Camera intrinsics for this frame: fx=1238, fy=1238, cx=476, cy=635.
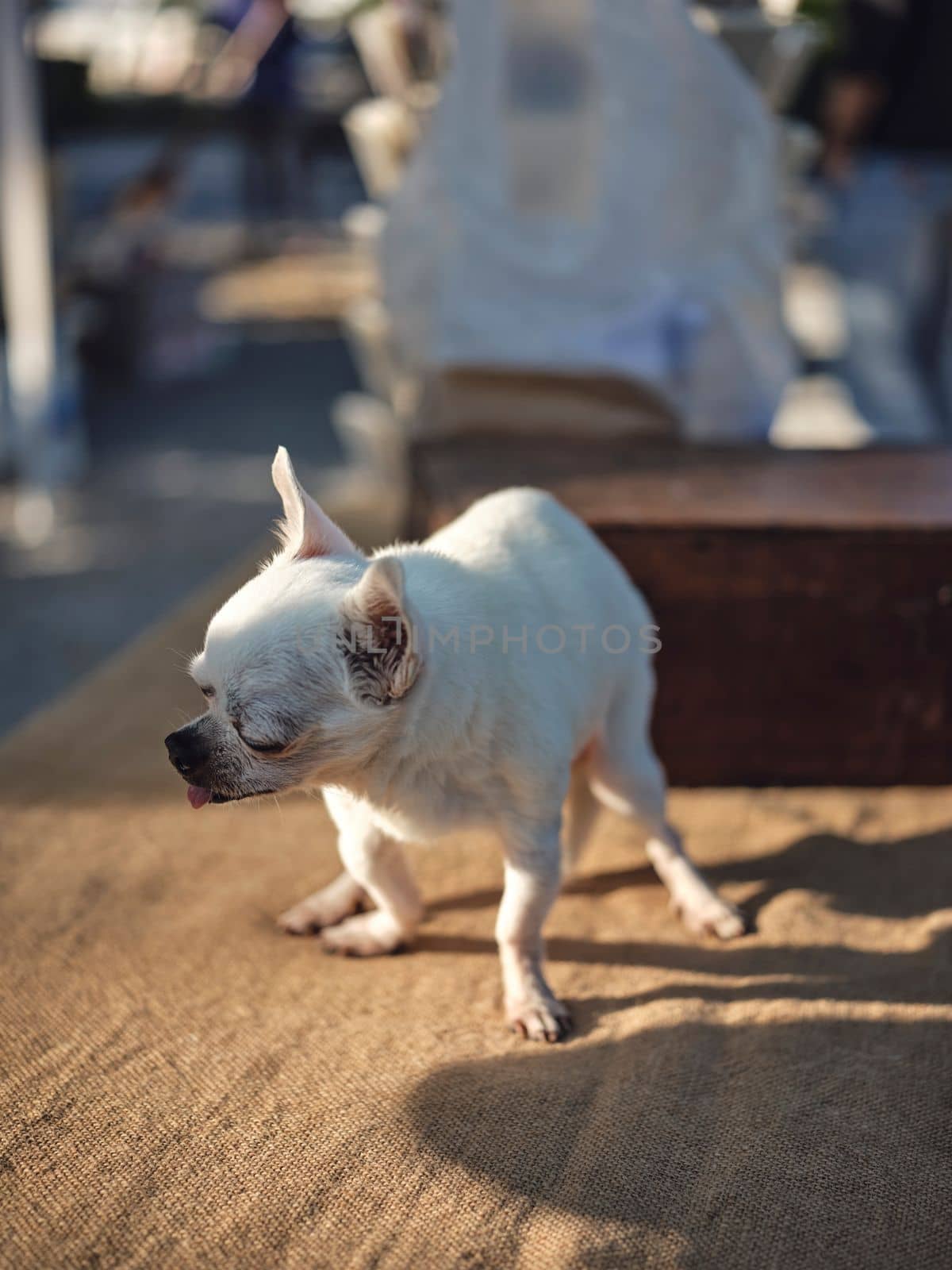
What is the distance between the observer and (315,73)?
590 inches

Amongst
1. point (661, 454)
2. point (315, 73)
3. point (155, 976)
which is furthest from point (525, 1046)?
point (315, 73)

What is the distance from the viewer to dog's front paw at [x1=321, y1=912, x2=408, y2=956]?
2.62 m

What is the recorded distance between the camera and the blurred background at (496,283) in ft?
14.4

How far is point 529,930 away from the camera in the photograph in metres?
2.37

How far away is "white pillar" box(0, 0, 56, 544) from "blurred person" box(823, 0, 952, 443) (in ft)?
13.4

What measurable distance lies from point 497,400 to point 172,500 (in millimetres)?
2457

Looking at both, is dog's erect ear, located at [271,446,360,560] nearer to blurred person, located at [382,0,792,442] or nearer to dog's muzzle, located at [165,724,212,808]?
dog's muzzle, located at [165,724,212,808]

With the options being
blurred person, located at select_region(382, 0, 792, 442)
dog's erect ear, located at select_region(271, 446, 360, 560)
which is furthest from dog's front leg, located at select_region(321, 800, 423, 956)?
blurred person, located at select_region(382, 0, 792, 442)

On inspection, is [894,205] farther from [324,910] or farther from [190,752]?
[190,752]

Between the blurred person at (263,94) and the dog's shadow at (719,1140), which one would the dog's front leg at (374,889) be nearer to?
the dog's shadow at (719,1140)

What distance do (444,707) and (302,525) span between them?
395 mm

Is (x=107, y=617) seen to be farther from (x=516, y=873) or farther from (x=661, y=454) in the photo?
(x=516, y=873)

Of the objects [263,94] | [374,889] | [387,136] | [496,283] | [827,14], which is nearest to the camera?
[374,889]

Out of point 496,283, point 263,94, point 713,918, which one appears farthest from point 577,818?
point 263,94
